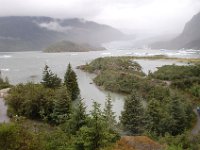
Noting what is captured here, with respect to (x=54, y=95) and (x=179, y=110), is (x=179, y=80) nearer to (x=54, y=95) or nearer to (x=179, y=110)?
(x=179, y=110)

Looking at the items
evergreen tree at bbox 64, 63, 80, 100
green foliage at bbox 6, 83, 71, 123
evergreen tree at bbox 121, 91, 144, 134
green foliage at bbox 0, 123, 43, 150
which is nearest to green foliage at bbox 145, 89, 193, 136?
evergreen tree at bbox 121, 91, 144, 134

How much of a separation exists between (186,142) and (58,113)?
15017 mm

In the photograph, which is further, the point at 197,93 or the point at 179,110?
the point at 197,93

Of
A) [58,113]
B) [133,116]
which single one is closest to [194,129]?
[133,116]

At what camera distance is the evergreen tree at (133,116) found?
107ft

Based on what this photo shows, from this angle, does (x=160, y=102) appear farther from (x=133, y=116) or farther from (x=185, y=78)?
(x=185, y=78)

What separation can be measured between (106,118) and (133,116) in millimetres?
5122

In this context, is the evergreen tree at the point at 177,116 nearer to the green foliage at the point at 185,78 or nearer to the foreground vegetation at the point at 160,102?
the foreground vegetation at the point at 160,102

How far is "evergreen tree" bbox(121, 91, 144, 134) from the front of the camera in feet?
107

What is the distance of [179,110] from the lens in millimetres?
35469

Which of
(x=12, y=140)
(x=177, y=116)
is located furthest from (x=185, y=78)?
(x=12, y=140)

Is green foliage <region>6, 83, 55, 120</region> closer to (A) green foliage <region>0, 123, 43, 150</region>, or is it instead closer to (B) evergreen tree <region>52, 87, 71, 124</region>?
(B) evergreen tree <region>52, 87, 71, 124</region>

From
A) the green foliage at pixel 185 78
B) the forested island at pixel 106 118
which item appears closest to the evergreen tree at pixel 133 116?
the forested island at pixel 106 118

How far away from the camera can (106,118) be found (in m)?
28.6
